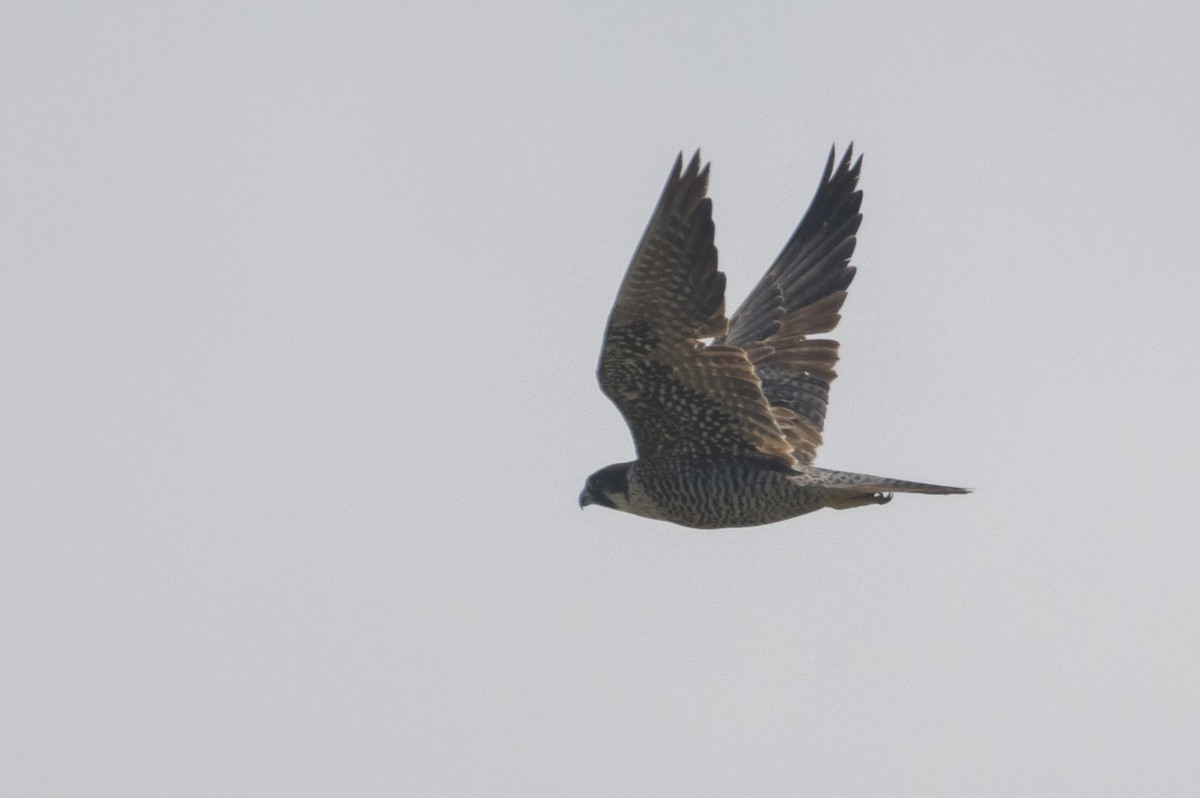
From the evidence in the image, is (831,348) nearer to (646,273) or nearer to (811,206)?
(811,206)

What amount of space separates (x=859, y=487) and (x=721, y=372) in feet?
3.93

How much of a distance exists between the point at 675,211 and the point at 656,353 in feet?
3.67

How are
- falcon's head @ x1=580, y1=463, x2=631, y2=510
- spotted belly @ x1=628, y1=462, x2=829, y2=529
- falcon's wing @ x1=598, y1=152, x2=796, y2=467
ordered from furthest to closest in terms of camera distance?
falcon's head @ x1=580, y1=463, x2=631, y2=510 → spotted belly @ x1=628, y1=462, x2=829, y2=529 → falcon's wing @ x1=598, y1=152, x2=796, y2=467

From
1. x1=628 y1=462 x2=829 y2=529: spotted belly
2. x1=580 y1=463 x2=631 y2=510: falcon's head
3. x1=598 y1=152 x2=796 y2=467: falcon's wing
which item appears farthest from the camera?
x1=580 y1=463 x2=631 y2=510: falcon's head

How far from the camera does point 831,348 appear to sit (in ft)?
47.7

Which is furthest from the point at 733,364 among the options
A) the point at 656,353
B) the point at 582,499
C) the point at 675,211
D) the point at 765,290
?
the point at 765,290

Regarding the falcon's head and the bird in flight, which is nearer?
the bird in flight

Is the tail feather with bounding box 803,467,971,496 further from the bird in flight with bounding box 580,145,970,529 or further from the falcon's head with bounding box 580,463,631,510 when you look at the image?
the falcon's head with bounding box 580,463,631,510

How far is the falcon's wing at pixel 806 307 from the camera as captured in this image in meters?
14.3

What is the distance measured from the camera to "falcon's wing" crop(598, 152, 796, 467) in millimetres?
11242

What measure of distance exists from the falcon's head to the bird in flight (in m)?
0.01

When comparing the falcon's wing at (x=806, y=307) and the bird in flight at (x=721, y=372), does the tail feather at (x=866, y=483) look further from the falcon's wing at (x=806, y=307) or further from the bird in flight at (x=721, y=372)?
the falcon's wing at (x=806, y=307)

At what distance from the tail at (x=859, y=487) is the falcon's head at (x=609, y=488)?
4.32 feet

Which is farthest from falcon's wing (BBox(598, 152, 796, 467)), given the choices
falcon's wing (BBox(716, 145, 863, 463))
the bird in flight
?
falcon's wing (BBox(716, 145, 863, 463))
